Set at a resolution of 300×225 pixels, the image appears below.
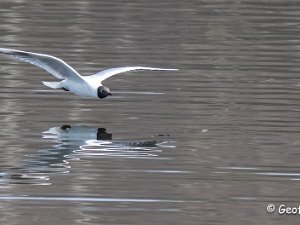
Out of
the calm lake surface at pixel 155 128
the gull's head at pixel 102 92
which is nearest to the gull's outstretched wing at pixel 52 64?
the gull's head at pixel 102 92

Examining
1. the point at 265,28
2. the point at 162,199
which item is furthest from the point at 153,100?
the point at 265,28

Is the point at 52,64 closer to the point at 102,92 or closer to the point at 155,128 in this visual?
the point at 102,92

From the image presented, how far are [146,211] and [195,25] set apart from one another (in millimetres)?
15019

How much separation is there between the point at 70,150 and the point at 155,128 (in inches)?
57.8

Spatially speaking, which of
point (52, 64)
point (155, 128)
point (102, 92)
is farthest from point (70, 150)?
point (52, 64)

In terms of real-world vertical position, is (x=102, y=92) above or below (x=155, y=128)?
above

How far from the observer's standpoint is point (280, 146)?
600 inches

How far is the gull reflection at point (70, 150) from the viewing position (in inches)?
548

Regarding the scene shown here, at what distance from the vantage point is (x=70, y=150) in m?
15.2

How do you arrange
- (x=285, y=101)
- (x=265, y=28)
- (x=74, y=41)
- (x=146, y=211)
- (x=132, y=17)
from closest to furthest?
(x=146, y=211)
(x=285, y=101)
(x=74, y=41)
(x=265, y=28)
(x=132, y=17)

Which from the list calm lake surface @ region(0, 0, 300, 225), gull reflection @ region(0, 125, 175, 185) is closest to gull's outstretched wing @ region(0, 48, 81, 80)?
calm lake surface @ region(0, 0, 300, 225)

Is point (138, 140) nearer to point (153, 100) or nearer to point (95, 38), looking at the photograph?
point (153, 100)

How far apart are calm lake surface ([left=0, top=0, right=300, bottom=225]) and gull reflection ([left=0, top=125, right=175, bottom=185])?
0.02m

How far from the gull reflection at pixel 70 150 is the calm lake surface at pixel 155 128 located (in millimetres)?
18
